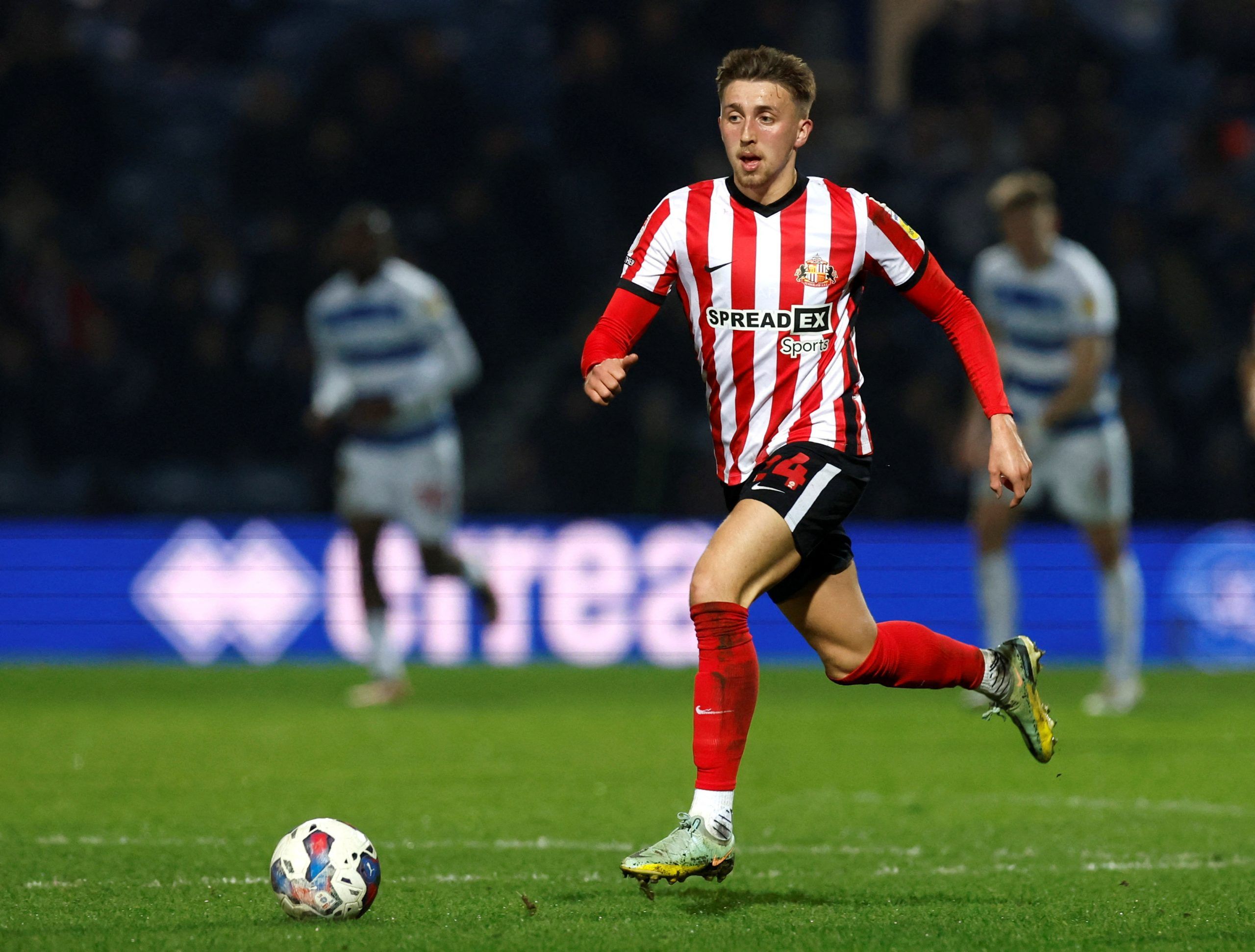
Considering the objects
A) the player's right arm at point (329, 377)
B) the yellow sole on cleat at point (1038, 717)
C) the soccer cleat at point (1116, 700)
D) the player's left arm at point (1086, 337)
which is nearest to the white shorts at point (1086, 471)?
the player's left arm at point (1086, 337)

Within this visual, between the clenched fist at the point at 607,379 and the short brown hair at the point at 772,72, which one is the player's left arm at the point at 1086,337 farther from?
the clenched fist at the point at 607,379

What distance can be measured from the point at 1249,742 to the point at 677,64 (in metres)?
8.29

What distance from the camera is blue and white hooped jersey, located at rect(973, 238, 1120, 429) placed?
8.65 metres

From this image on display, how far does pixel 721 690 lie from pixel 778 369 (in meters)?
0.80

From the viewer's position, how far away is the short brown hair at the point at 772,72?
429 centimetres

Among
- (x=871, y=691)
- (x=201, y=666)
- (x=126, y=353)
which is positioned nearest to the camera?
(x=871, y=691)

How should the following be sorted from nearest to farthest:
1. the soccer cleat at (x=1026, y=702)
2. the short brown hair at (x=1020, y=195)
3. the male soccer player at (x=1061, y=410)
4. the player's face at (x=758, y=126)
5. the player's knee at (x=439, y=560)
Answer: the player's face at (x=758, y=126) → the soccer cleat at (x=1026, y=702) → the short brown hair at (x=1020, y=195) → the male soccer player at (x=1061, y=410) → the player's knee at (x=439, y=560)

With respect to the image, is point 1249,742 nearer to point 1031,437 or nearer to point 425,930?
point 1031,437

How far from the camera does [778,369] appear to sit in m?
4.30

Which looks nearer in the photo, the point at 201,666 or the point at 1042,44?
the point at 201,666

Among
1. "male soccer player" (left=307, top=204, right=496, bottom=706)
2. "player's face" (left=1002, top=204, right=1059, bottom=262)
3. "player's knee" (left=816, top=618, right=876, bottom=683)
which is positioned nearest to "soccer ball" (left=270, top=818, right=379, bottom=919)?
"player's knee" (left=816, top=618, right=876, bottom=683)

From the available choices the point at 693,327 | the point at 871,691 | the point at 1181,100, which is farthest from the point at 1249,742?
the point at 1181,100

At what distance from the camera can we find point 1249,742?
7480mm

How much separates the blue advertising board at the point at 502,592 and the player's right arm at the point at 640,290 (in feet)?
23.1
